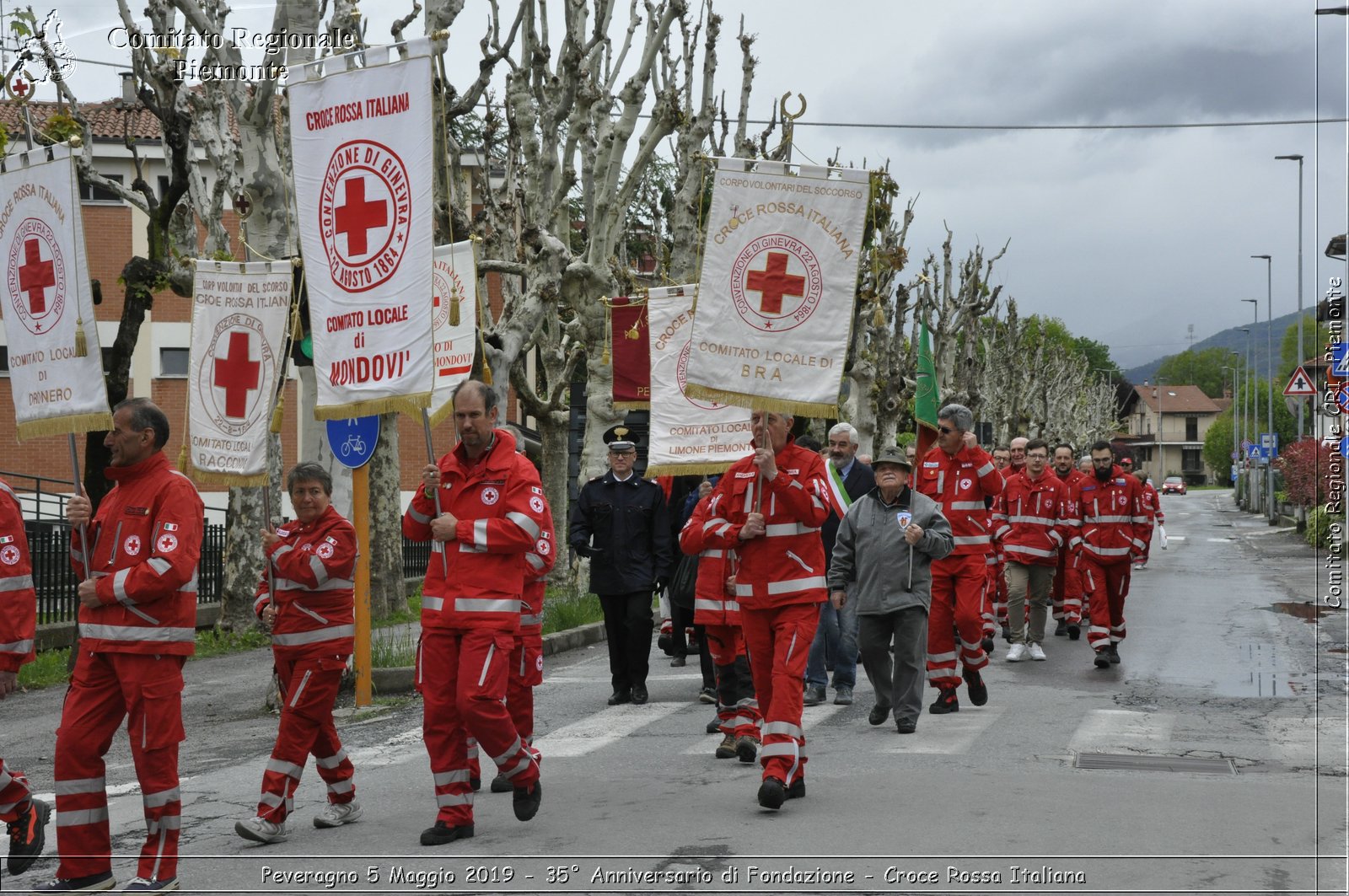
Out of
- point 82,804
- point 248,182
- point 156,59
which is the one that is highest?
point 156,59

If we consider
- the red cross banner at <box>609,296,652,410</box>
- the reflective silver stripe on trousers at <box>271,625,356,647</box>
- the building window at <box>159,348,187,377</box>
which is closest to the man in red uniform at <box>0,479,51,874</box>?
→ the reflective silver stripe on trousers at <box>271,625,356,647</box>

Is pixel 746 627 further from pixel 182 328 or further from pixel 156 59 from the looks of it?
pixel 182 328

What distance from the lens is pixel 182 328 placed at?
39156 mm

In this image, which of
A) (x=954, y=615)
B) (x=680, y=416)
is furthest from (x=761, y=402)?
(x=680, y=416)

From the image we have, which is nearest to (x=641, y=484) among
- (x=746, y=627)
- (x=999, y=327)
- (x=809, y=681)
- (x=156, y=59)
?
(x=809, y=681)

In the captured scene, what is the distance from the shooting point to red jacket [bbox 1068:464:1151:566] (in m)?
14.1

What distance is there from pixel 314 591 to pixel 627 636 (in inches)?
191

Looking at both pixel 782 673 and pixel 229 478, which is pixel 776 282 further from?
pixel 229 478

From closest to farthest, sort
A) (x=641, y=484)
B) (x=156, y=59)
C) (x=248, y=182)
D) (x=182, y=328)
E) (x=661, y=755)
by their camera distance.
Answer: (x=661, y=755)
(x=641, y=484)
(x=248, y=182)
(x=156, y=59)
(x=182, y=328)

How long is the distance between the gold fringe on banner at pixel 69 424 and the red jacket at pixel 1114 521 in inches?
372

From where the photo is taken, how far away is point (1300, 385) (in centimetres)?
2944

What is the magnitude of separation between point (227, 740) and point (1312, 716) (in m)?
7.92

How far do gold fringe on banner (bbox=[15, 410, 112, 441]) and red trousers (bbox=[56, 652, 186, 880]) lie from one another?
168cm

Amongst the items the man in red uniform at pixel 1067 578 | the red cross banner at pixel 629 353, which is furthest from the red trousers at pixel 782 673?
the man in red uniform at pixel 1067 578
